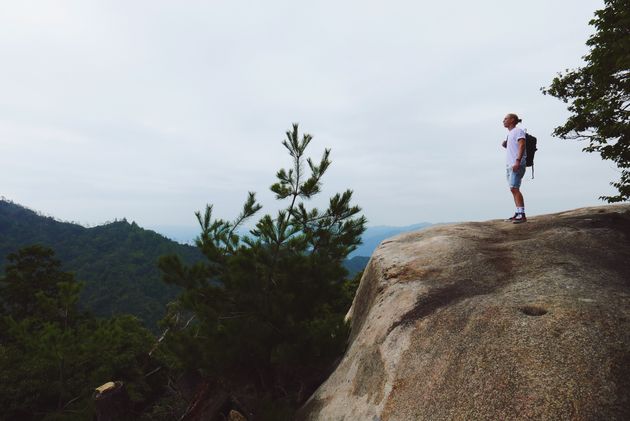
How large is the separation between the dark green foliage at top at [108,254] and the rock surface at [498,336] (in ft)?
227

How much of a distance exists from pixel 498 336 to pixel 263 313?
12.3 ft

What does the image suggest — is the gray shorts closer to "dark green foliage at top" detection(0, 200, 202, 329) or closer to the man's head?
the man's head

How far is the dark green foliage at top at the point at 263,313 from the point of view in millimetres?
5895

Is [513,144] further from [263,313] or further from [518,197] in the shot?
[263,313]

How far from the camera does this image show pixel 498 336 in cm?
378

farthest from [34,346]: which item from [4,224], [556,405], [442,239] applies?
[4,224]

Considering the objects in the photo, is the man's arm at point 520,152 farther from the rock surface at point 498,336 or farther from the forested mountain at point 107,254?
the forested mountain at point 107,254

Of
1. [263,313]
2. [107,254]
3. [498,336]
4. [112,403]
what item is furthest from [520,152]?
[107,254]

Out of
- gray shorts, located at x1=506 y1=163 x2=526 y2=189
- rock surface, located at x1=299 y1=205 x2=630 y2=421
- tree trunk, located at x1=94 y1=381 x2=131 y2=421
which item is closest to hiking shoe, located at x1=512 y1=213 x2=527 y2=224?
gray shorts, located at x1=506 y1=163 x2=526 y2=189

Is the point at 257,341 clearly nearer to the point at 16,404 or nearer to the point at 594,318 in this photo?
the point at 594,318

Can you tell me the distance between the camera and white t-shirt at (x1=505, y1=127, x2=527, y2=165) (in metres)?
7.34

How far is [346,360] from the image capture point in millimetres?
5461

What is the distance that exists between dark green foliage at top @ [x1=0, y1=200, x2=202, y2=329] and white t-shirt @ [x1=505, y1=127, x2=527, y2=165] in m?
69.2

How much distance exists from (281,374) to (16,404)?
9724 millimetres
